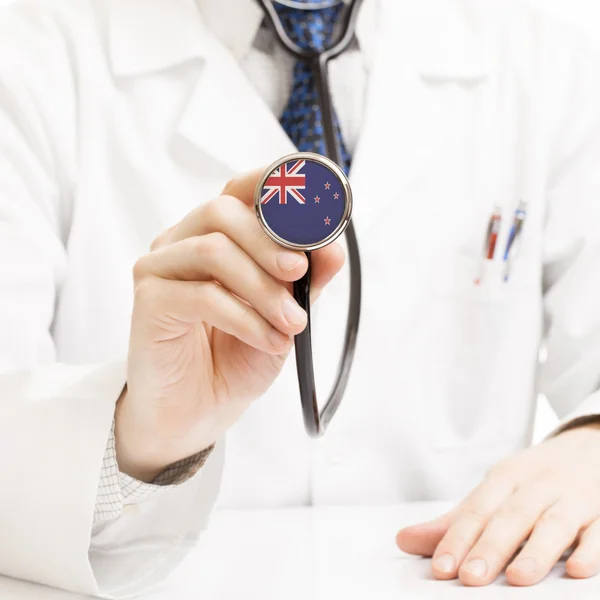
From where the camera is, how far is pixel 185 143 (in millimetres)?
971

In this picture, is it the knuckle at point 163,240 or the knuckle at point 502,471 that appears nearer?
the knuckle at point 163,240

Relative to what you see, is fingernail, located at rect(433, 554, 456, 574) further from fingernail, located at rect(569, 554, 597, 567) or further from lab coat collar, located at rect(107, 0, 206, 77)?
lab coat collar, located at rect(107, 0, 206, 77)

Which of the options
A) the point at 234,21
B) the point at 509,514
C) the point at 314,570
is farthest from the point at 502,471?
the point at 234,21

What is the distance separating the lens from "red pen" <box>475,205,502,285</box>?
102 cm

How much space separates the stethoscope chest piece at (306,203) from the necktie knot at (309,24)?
1.64 feet

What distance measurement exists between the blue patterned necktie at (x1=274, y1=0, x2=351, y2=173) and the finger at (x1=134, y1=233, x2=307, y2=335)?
44cm

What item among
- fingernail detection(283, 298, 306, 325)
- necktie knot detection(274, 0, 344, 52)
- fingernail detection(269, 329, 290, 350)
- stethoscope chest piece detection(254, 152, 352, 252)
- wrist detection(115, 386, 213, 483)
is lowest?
wrist detection(115, 386, 213, 483)

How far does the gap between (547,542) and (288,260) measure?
36 cm

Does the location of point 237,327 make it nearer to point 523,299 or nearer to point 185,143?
point 185,143

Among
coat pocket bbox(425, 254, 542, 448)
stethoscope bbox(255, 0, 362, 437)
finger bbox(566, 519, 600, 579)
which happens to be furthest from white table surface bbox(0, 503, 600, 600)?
coat pocket bbox(425, 254, 542, 448)

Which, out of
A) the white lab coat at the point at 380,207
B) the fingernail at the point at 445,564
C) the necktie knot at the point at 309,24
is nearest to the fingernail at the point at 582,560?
the fingernail at the point at 445,564

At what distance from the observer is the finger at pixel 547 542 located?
608mm

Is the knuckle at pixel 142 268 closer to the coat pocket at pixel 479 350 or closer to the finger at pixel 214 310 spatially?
the finger at pixel 214 310

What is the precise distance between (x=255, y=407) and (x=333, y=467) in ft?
0.44
